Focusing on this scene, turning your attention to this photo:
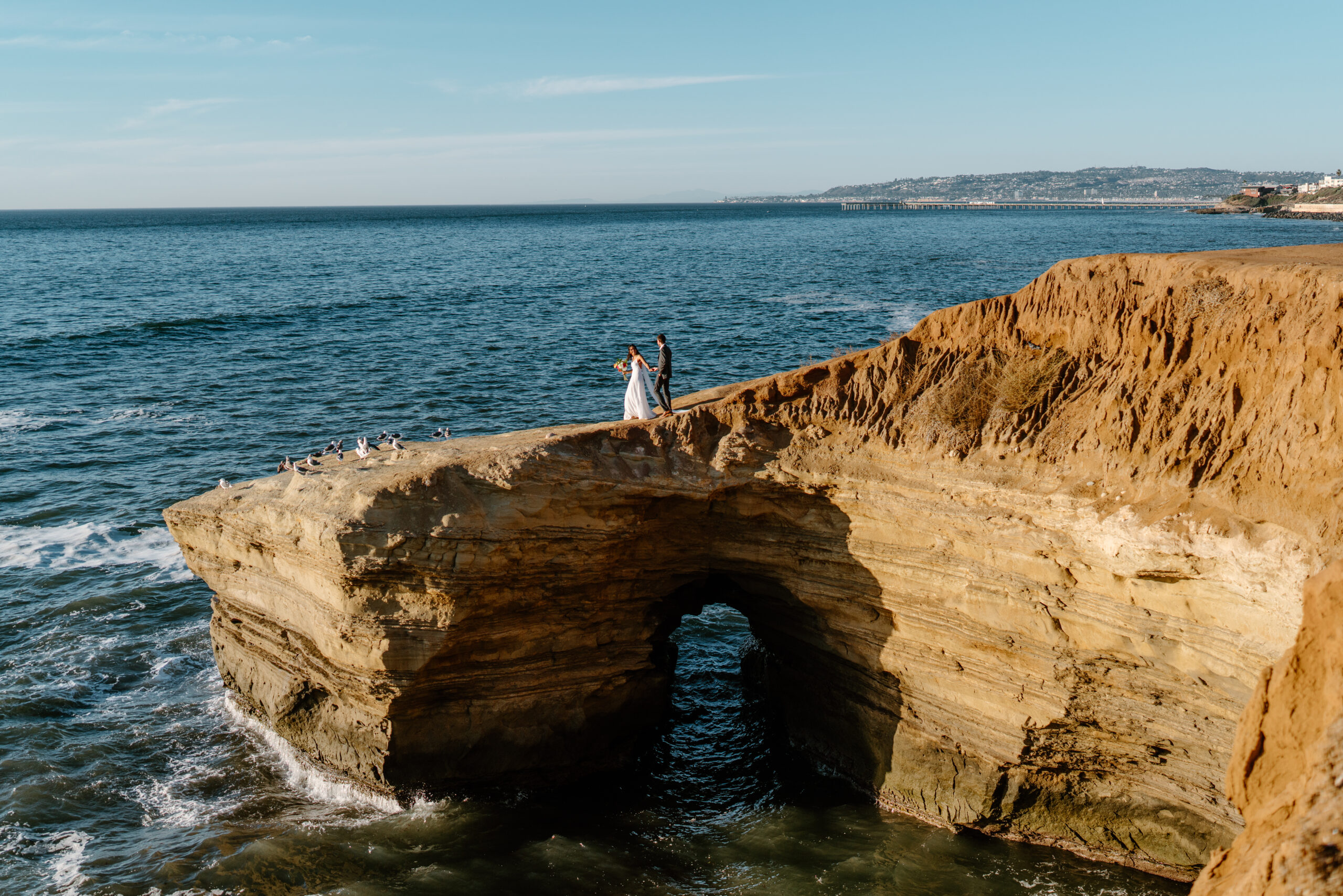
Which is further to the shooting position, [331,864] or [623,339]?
[623,339]

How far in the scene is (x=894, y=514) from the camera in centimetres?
1228

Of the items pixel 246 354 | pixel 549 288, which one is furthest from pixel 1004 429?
pixel 549 288

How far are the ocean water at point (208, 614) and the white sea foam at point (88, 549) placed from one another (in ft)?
0.30

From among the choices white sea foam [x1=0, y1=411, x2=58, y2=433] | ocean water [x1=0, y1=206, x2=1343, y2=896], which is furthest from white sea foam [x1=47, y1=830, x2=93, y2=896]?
white sea foam [x1=0, y1=411, x2=58, y2=433]

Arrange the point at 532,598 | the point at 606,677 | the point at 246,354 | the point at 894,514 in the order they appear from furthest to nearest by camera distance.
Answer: the point at 246,354
the point at 606,677
the point at 532,598
the point at 894,514

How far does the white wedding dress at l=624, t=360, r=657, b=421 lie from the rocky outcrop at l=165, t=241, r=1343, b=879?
1.18 meters

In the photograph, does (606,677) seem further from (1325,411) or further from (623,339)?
(623,339)

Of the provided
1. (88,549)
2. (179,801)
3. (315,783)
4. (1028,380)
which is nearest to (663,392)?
(1028,380)

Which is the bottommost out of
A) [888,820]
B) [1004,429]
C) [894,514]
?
[888,820]

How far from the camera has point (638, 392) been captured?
15.3m

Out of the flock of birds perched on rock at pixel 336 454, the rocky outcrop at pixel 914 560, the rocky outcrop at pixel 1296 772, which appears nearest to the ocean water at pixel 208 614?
the rocky outcrop at pixel 914 560

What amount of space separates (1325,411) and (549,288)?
57402mm

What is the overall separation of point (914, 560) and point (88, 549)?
66.5ft

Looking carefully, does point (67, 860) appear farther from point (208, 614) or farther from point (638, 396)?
point (638, 396)
